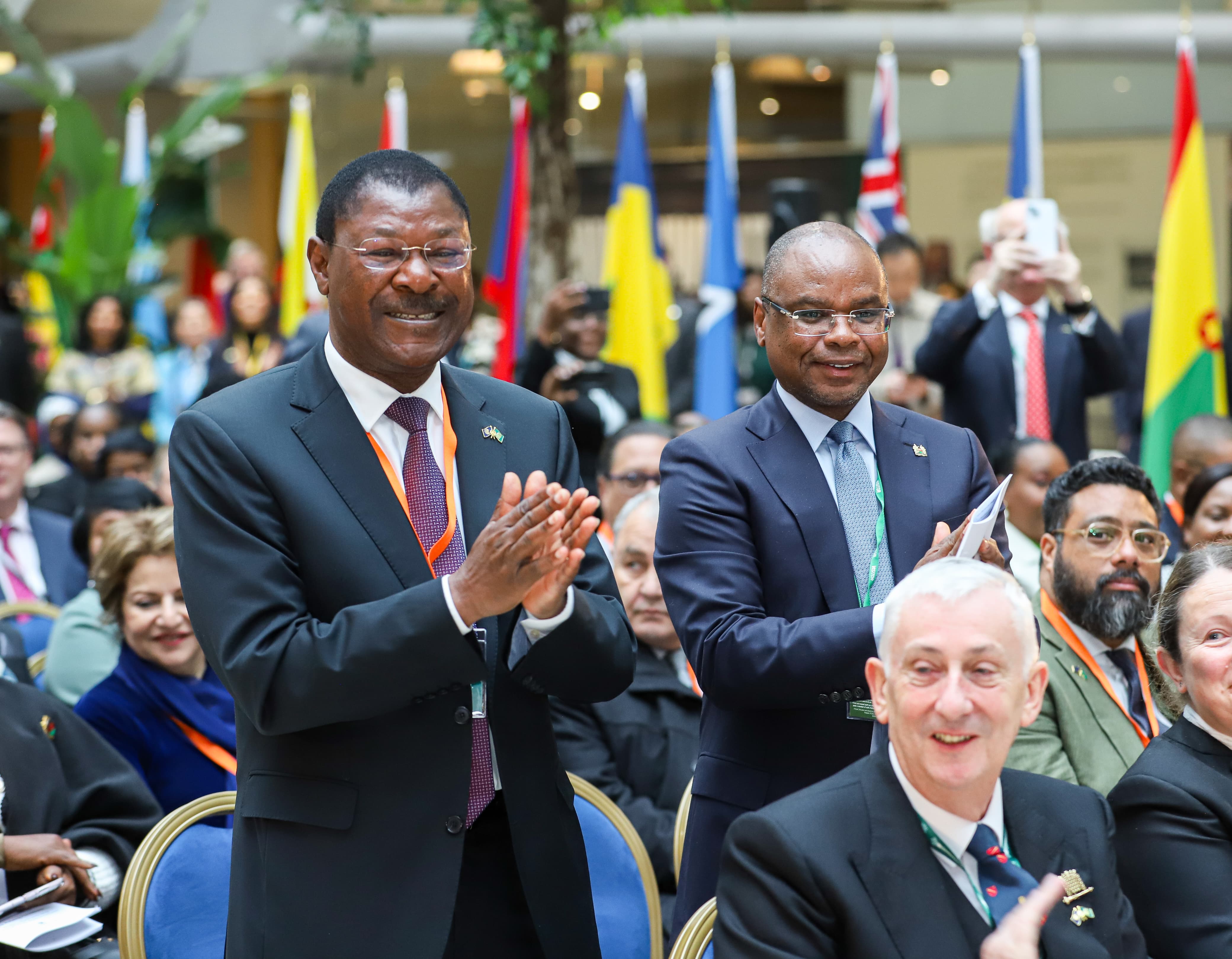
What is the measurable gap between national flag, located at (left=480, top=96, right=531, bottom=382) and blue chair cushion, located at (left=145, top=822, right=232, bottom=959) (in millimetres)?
5443

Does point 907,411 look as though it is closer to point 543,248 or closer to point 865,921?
point 865,921

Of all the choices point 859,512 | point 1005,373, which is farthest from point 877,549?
point 1005,373

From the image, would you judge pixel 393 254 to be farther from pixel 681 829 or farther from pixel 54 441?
pixel 54 441

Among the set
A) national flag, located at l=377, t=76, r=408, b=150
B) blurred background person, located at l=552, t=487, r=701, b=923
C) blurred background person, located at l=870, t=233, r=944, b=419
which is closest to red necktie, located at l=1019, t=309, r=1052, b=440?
blurred background person, located at l=870, t=233, r=944, b=419

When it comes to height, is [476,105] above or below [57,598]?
above

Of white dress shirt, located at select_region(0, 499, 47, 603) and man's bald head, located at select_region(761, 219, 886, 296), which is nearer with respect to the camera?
man's bald head, located at select_region(761, 219, 886, 296)

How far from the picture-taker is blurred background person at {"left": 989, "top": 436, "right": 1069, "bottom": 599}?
4.58 meters

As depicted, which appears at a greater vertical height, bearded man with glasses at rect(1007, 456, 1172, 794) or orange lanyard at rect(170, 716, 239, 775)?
bearded man with glasses at rect(1007, 456, 1172, 794)

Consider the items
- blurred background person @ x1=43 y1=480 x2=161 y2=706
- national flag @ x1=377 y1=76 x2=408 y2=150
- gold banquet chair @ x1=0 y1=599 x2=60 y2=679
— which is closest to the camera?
blurred background person @ x1=43 y1=480 x2=161 y2=706

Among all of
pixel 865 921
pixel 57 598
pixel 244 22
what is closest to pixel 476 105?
pixel 244 22

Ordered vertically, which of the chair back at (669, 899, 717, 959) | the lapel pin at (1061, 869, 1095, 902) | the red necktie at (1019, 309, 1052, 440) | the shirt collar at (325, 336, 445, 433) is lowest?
the chair back at (669, 899, 717, 959)

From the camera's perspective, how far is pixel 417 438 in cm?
214

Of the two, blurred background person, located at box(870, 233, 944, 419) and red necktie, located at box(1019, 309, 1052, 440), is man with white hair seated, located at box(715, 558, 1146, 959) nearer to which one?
red necktie, located at box(1019, 309, 1052, 440)

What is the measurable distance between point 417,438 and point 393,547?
185 millimetres
